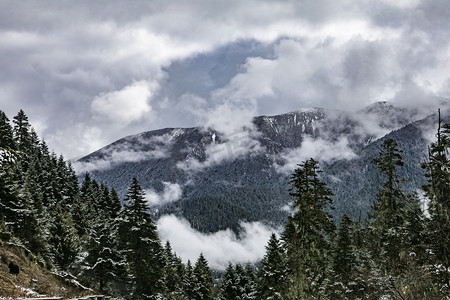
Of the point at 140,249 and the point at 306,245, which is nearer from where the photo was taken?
the point at 306,245

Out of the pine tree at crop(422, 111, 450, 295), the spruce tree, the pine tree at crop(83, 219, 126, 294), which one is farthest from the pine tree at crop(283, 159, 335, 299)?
the spruce tree

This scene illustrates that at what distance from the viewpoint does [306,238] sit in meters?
16.4

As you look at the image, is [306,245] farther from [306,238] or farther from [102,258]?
[102,258]

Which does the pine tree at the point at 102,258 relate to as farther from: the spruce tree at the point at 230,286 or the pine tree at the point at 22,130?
the pine tree at the point at 22,130

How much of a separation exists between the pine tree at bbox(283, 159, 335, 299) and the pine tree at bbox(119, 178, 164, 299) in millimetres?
13032

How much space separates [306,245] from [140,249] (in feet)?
51.0

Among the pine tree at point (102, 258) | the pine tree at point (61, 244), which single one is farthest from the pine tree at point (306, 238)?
the pine tree at point (61, 244)

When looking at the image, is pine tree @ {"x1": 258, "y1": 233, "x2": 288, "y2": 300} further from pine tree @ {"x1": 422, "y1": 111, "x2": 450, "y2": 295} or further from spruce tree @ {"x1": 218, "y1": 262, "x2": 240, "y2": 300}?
pine tree @ {"x1": 422, "y1": 111, "x2": 450, "y2": 295}

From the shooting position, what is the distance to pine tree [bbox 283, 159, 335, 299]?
14259 millimetres

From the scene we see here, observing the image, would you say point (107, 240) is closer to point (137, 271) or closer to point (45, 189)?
point (137, 271)

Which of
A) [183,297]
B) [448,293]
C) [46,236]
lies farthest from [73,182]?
[448,293]

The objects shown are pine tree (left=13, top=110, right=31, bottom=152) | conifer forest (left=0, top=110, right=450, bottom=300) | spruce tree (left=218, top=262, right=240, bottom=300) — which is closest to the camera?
conifer forest (left=0, top=110, right=450, bottom=300)

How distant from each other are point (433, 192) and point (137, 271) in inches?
979

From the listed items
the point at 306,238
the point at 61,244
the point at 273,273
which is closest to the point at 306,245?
the point at 306,238
